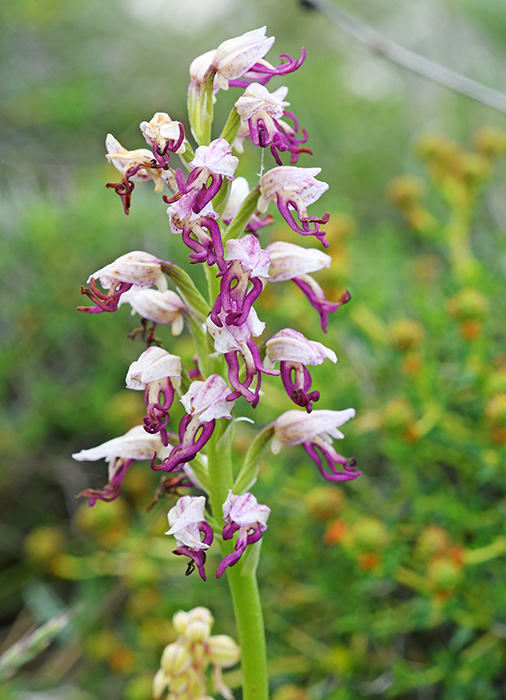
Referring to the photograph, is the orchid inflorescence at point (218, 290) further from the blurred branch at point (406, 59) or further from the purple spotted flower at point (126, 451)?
the blurred branch at point (406, 59)

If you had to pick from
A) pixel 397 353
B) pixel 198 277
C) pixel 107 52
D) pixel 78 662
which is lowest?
pixel 78 662

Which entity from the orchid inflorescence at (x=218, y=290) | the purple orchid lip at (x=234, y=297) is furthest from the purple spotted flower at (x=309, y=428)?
the purple orchid lip at (x=234, y=297)

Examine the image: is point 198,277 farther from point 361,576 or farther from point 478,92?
point 361,576

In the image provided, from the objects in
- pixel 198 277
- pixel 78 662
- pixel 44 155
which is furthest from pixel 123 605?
pixel 44 155

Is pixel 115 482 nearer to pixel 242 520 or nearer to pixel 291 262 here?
pixel 242 520

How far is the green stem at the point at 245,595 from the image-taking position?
1.06 m

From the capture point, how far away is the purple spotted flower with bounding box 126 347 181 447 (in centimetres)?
101

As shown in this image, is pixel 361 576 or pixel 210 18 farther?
pixel 210 18

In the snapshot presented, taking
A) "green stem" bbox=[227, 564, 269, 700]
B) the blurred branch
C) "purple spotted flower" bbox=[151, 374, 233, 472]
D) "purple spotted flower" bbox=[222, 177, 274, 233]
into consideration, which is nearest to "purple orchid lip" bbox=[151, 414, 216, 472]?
"purple spotted flower" bbox=[151, 374, 233, 472]

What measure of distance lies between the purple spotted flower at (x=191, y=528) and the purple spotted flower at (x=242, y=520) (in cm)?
3

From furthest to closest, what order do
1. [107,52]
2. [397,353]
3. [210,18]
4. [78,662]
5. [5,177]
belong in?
[210,18] → [107,52] → [5,177] → [78,662] → [397,353]

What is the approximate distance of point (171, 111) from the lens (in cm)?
675

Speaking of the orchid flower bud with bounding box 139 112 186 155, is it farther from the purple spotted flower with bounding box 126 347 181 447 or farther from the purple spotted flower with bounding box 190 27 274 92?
the purple spotted flower with bounding box 126 347 181 447

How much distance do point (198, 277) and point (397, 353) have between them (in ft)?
5.79
